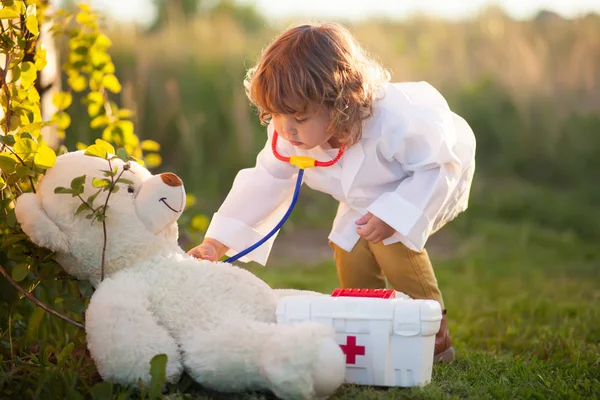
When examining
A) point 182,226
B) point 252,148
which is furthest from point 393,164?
point 252,148

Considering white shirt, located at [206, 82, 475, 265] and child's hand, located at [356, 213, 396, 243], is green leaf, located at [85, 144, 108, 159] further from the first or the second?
child's hand, located at [356, 213, 396, 243]

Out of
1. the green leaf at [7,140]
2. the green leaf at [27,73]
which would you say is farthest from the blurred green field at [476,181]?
the green leaf at [27,73]

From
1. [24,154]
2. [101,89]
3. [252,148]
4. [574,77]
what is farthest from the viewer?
[574,77]

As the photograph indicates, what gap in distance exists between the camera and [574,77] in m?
6.52

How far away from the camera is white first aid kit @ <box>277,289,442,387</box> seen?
5.29 feet

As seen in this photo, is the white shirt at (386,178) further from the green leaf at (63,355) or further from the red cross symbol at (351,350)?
the green leaf at (63,355)

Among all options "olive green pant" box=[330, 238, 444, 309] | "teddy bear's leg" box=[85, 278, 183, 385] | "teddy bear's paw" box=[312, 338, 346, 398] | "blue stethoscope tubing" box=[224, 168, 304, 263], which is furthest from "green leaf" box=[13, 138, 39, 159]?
"olive green pant" box=[330, 238, 444, 309]

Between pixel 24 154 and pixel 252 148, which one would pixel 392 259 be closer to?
pixel 24 154

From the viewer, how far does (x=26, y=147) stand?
1659 mm

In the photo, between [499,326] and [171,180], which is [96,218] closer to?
[171,180]

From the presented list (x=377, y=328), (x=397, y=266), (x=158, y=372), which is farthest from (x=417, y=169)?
(x=158, y=372)

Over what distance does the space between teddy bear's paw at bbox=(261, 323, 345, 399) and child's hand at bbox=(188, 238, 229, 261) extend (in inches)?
24.4

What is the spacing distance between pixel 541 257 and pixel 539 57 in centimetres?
290

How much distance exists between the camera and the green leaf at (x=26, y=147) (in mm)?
1659
